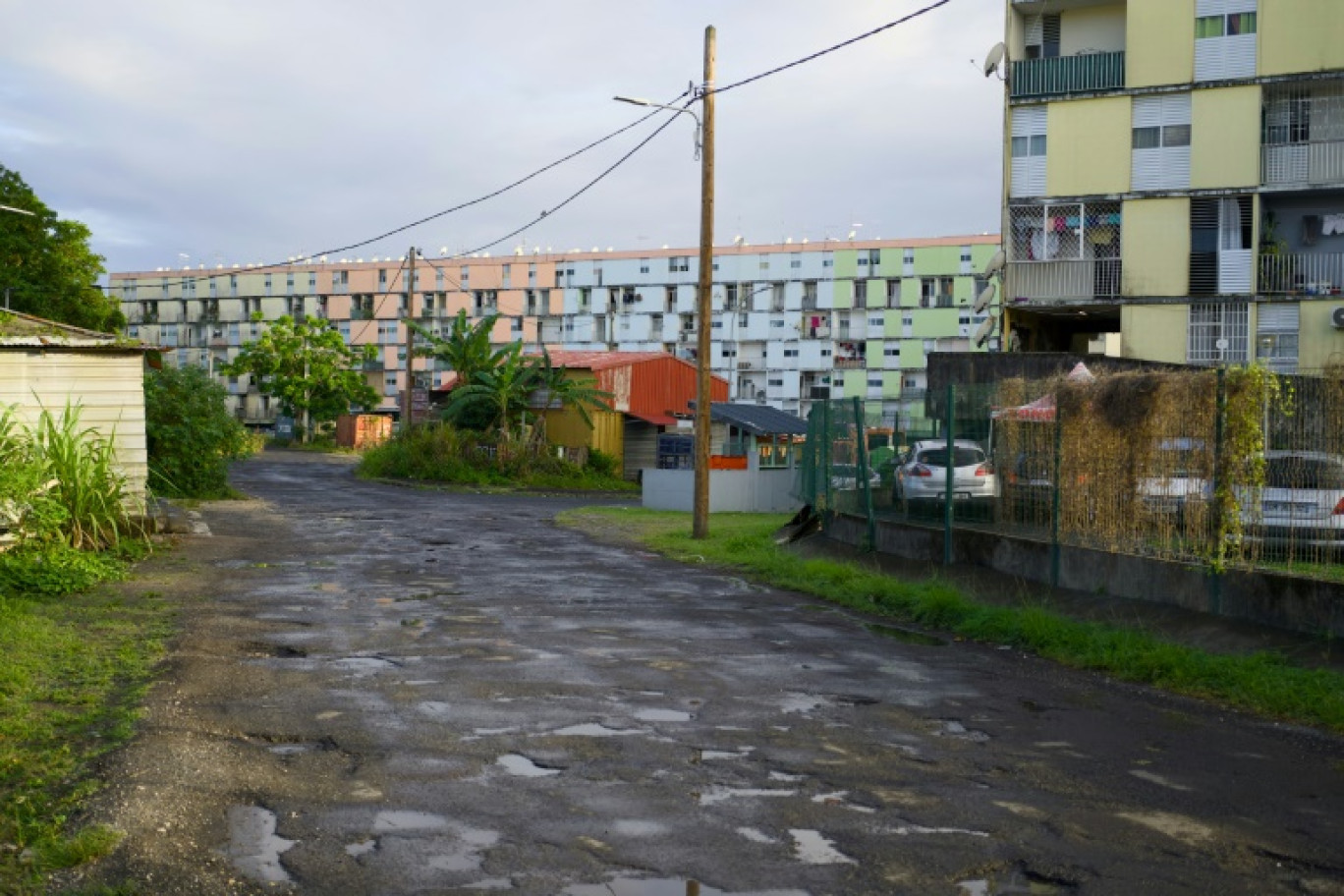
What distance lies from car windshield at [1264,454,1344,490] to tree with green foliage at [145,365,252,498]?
25.7 m

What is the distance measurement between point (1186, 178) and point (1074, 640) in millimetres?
23032

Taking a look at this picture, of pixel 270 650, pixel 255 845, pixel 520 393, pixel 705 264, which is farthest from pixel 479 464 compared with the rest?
pixel 255 845

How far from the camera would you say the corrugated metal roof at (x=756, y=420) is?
52562 mm

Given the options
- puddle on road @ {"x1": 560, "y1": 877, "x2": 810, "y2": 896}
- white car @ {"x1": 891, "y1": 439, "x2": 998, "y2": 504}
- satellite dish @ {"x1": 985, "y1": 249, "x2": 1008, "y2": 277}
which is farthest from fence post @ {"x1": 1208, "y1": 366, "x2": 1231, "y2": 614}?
satellite dish @ {"x1": 985, "y1": 249, "x2": 1008, "y2": 277}

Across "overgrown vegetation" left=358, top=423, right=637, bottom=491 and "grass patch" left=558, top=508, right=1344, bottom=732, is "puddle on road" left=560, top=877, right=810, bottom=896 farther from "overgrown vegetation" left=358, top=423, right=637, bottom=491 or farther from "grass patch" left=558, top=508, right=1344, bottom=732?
"overgrown vegetation" left=358, top=423, right=637, bottom=491

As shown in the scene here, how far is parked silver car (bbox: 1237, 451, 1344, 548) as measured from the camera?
11.5 m

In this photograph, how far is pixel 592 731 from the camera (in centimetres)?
852

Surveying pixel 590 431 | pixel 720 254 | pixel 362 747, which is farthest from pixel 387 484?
pixel 720 254

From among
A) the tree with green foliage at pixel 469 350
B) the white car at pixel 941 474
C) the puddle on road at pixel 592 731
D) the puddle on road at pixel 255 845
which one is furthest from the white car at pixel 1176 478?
the tree with green foliage at pixel 469 350

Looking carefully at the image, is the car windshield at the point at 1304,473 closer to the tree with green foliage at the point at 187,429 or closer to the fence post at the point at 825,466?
the fence post at the point at 825,466

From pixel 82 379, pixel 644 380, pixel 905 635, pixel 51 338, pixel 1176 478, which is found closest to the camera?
pixel 1176 478

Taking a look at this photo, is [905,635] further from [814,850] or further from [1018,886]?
[1018,886]

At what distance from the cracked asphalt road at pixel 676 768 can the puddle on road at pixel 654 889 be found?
0.8 inches

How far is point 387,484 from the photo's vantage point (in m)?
47.1
